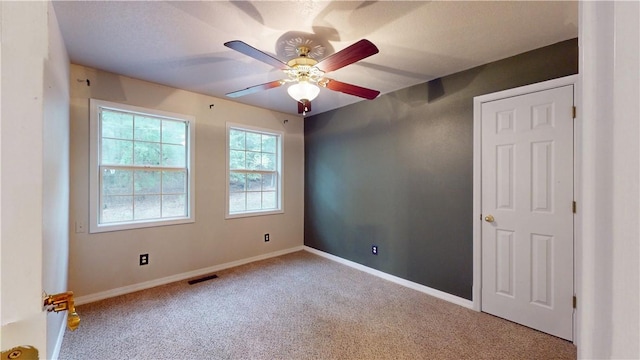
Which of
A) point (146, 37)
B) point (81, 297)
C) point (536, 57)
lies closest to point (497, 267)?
point (536, 57)

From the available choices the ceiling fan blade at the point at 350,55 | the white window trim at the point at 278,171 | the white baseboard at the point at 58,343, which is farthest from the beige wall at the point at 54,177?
the white window trim at the point at 278,171

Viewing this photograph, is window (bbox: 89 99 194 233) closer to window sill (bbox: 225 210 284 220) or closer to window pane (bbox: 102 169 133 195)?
window pane (bbox: 102 169 133 195)

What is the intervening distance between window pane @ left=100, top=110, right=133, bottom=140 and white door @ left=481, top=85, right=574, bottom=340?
3.77m

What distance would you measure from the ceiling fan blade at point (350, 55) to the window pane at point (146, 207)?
257 cm

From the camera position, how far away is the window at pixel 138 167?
2.81 m

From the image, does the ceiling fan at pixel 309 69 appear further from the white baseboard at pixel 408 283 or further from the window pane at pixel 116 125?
the white baseboard at pixel 408 283

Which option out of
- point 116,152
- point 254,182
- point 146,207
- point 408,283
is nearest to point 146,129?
point 116,152

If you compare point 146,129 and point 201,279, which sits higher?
point 146,129

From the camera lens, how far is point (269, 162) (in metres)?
4.36

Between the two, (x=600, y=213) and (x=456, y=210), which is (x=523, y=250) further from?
(x=600, y=213)

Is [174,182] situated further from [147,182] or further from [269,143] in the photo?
[269,143]

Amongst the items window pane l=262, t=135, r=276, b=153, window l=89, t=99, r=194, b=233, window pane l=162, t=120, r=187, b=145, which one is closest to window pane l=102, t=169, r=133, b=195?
window l=89, t=99, r=194, b=233

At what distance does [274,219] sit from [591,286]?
163 inches

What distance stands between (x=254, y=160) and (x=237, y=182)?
1.45 feet
